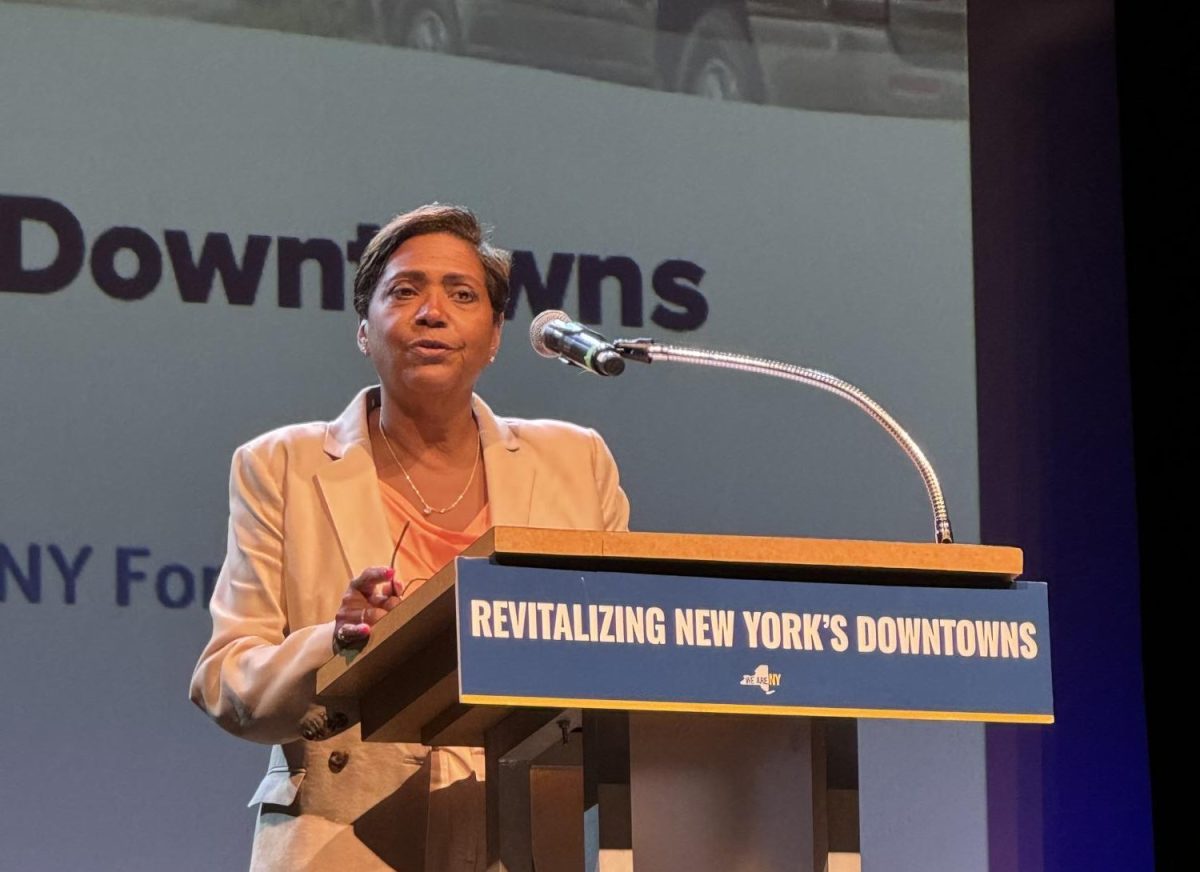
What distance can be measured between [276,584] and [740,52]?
224cm

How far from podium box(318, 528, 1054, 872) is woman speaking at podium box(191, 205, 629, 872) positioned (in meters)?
0.32

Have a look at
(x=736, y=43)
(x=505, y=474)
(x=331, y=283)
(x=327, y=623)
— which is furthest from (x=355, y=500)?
(x=736, y=43)

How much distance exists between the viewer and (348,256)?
4.07m

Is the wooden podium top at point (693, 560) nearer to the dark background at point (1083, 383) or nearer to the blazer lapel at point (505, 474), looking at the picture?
the blazer lapel at point (505, 474)

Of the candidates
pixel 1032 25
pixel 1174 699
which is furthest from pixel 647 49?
pixel 1174 699

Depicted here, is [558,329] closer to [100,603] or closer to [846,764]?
[846,764]

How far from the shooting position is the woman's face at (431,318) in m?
2.74

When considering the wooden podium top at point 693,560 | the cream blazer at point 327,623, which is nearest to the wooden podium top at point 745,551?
the wooden podium top at point 693,560

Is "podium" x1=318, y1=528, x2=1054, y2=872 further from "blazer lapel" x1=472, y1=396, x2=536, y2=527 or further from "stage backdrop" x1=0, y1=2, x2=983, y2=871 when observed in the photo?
"stage backdrop" x1=0, y1=2, x2=983, y2=871

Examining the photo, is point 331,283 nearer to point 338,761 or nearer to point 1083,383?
point 338,761

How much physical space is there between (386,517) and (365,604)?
0.65m

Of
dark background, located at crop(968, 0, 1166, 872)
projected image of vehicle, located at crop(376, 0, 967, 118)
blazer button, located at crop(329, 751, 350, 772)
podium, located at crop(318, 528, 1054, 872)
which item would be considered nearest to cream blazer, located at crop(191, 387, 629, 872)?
blazer button, located at crop(329, 751, 350, 772)

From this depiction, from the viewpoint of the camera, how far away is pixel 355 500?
270 cm

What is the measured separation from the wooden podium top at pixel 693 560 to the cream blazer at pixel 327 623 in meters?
0.32
